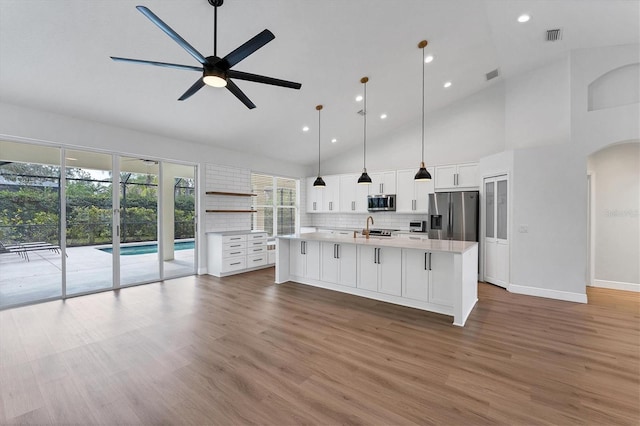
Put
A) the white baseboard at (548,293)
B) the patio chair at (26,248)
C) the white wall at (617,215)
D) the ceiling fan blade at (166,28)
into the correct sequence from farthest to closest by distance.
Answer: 1. the white wall at (617,215)
2. the white baseboard at (548,293)
3. the patio chair at (26,248)
4. the ceiling fan blade at (166,28)

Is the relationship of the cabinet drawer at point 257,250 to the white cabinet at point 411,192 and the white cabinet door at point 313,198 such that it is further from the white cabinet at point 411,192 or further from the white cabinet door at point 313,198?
the white cabinet at point 411,192

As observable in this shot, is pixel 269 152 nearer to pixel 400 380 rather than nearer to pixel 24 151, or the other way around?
pixel 24 151

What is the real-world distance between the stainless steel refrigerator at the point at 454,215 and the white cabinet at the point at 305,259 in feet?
8.57

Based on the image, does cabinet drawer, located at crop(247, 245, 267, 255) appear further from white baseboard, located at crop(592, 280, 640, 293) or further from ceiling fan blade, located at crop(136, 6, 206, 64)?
white baseboard, located at crop(592, 280, 640, 293)

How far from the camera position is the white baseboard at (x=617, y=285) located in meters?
4.65

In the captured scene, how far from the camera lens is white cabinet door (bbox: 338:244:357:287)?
447 cm

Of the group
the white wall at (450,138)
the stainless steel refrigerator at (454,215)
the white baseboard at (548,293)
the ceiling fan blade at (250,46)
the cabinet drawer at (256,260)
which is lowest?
the white baseboard at (548,293)

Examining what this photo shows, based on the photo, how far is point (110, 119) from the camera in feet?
14.6

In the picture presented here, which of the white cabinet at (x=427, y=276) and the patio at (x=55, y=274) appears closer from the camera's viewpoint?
the white cabinet at (x=427, y=276)

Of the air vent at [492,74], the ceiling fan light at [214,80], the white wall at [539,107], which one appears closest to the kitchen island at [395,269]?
the white wall at [539,107]

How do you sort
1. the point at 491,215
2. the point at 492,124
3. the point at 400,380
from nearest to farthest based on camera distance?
the point at 400,380 < the point at 491,215 < the point at 492,124

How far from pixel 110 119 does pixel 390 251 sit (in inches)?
189

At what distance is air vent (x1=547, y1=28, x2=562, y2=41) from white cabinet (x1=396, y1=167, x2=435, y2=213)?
2743mm

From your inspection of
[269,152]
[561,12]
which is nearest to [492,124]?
[561,12]
